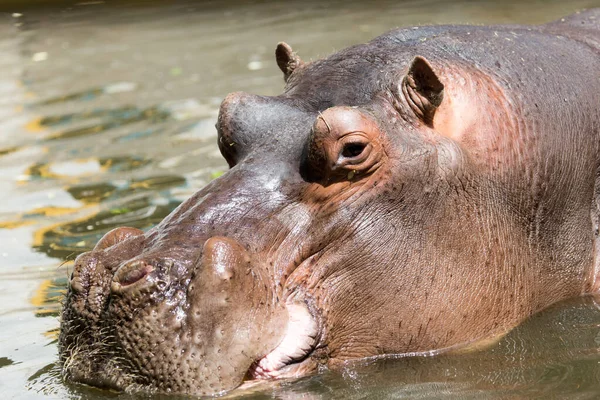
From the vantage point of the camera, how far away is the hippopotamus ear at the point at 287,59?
205 inches

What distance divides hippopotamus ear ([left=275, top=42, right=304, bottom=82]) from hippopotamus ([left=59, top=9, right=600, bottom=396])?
7.8 inches

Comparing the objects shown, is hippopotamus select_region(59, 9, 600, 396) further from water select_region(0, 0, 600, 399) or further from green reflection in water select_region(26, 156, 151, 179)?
green reflection in water select_region(26, 156, 151, 179)

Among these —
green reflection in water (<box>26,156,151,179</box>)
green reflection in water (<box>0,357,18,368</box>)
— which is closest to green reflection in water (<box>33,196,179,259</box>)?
green reflection in water (<box>26,156,151,179</box>)

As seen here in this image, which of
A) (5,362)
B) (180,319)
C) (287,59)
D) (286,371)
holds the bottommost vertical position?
(5,362)

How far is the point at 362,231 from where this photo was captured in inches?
167

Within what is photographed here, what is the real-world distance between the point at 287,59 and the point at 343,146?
1215mm

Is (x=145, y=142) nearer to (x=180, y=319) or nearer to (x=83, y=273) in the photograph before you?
(x=83, y=273)

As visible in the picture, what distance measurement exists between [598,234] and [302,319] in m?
1.83

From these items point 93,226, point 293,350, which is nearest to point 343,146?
point 293,350

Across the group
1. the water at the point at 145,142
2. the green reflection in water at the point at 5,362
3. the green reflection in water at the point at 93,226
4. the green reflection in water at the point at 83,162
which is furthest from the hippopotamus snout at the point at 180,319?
the green reflection in water at the point at 83,162

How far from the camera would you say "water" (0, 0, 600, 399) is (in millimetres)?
4336

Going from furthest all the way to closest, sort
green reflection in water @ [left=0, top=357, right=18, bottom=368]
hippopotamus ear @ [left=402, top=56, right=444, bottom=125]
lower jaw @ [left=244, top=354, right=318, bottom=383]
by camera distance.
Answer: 1. green reflection in water @ [left=0, top=357, right=18, bottom=368]
2. hippopotamus ear @ [left=402, top=56, right=444, bottom=125]
3. lower jaw @ [left=244, top=354, right=318, bottom=383]

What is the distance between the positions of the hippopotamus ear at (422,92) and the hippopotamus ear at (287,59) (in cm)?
86

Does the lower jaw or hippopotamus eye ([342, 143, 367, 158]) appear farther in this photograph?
hippopotamus eye ([342, 143, 367, 158])
